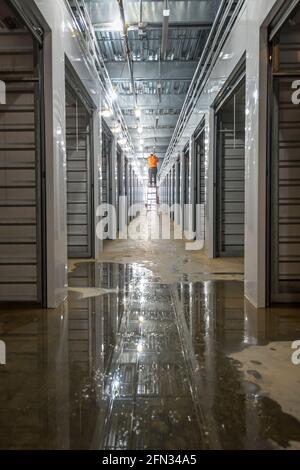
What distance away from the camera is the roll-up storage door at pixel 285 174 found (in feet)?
15.1

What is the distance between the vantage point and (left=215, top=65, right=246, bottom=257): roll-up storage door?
329 inches

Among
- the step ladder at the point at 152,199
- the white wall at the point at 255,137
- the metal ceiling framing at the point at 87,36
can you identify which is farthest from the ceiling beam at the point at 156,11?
the step ladder at the point at 152,199

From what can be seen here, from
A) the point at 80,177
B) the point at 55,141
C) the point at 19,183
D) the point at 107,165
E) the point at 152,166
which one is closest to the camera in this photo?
the point at 55,141

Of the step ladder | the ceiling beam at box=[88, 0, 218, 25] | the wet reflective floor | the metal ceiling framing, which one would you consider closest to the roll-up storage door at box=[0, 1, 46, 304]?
the wet reflective floor

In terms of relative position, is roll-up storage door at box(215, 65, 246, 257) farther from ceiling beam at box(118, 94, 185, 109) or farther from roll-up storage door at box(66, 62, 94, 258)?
ceiling beam at box(118, 94, 185, 109)

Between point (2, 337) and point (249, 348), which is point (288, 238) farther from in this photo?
point (2, 337)

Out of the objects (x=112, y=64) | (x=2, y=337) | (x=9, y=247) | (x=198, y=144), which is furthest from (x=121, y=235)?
(x=2, y=337)

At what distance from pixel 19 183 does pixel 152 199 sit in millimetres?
31236

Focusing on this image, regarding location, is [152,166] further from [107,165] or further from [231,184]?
[231,184]

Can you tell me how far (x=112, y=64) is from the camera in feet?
33.5

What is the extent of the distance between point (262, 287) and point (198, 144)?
7488 millimetres

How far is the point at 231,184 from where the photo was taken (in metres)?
8.45

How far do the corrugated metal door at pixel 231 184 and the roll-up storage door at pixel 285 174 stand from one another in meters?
3.45

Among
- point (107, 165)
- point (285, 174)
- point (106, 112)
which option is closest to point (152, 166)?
point (107, 165)
